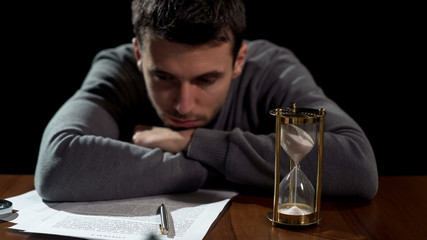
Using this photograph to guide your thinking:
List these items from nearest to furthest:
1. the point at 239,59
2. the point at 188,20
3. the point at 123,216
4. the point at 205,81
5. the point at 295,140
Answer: the point at 295,140
the point at 123,216
the point at 188,20
the point at 205,81
the point at 239,59

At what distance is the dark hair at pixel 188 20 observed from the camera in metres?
1.50

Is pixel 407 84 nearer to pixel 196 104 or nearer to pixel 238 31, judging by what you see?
pixel 238 31

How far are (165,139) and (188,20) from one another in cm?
35

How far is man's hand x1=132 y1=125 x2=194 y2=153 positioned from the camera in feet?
4.85

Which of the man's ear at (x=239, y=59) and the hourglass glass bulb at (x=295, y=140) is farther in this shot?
the man's ear at (x=239, y=59)

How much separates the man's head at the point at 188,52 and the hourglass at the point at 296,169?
46 centimetres

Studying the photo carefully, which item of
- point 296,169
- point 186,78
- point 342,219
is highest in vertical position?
point 186,78

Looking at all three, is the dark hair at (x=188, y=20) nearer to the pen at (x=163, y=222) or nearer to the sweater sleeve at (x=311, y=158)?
the sweater sleeve at (x=311, y=158)

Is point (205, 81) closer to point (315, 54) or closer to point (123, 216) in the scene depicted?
point (123, 216)

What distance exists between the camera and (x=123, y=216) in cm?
118

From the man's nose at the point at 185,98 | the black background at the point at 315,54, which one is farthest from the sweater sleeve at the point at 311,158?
the black background at the point at 315,54

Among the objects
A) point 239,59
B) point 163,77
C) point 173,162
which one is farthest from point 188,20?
point 173,162

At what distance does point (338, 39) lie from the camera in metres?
2.14

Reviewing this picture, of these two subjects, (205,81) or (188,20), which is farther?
(205,81)
